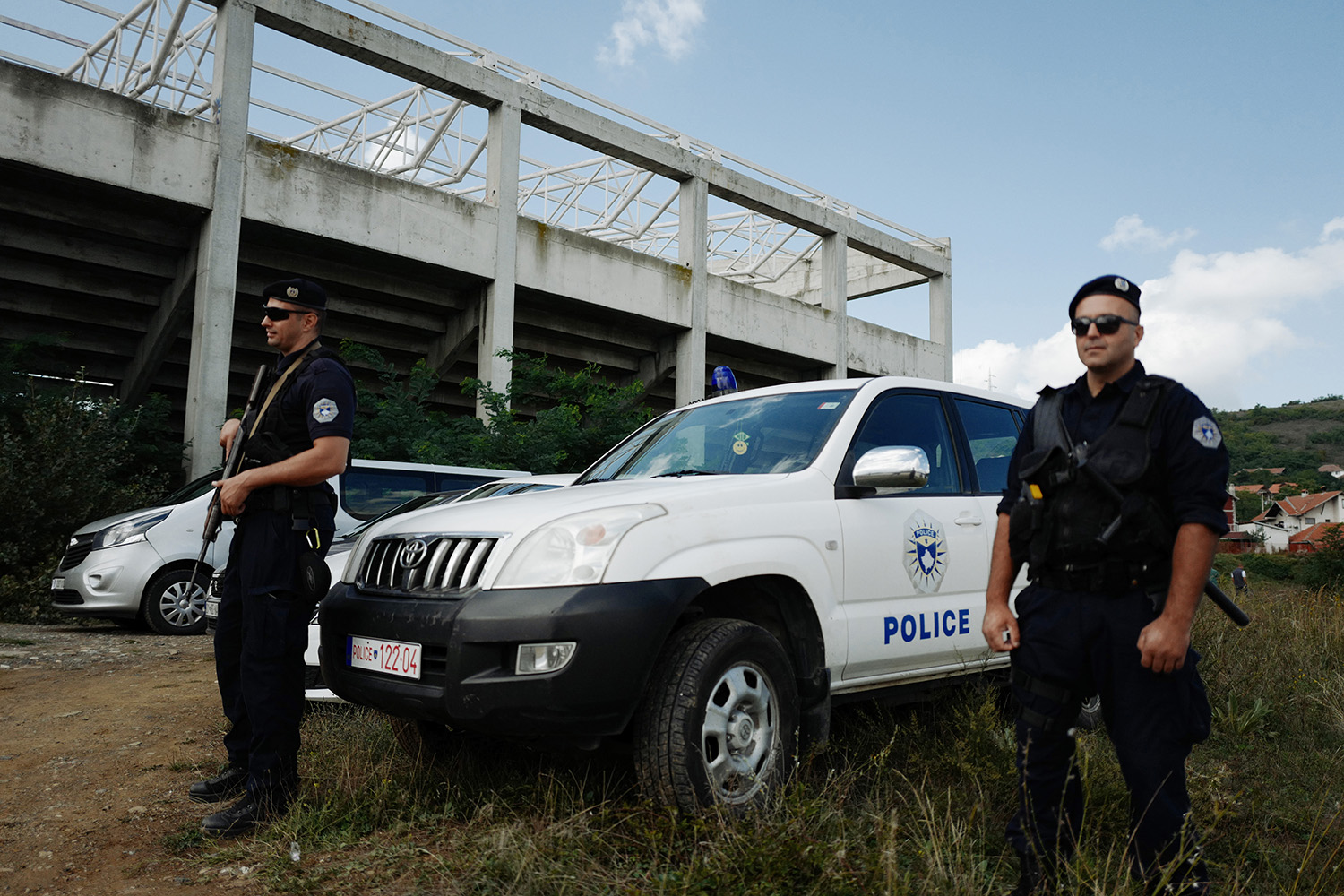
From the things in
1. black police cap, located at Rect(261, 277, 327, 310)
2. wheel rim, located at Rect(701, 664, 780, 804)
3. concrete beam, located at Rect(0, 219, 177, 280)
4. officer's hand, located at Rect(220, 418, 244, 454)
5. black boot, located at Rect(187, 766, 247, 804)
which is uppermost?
concrete beam, located at Rect(0, 219, 177, 280)

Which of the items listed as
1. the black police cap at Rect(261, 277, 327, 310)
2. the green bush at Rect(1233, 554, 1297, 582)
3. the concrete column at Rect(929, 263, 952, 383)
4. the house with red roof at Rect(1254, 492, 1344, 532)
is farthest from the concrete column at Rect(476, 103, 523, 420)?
the house with red roof at Rect(1254, 492, 1344, 532)

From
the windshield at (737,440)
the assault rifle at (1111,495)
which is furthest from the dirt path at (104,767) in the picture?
the assault rifle at (1111,495)

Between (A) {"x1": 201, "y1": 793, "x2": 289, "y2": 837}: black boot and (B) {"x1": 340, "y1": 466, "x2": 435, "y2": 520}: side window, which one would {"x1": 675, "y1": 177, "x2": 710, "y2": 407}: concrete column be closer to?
(B) {"x1": 340, "y1": 466, "x2": 435, "y2": 520}: side window

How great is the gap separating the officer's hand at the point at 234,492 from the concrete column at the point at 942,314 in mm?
24286

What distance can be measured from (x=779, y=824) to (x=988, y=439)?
8.35ft

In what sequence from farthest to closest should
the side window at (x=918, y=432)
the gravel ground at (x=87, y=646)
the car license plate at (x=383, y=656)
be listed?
the gravel ground at (x=87, y=646) < the side window at (x=918, y=432) < the car license plate at (x=383, y=656)

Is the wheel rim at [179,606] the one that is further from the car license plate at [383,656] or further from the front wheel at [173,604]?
the car license plate at [383,656]

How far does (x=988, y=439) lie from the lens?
183 inches

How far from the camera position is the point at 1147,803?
2.41 metres

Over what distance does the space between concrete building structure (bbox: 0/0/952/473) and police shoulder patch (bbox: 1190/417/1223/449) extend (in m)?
13.4

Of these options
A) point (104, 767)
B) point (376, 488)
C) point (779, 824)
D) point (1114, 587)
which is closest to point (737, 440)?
point (779, 824)

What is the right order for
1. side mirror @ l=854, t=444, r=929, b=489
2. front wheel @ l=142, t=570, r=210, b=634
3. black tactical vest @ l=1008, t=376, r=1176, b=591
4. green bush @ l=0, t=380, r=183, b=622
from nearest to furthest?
black tactical vest @ l=1008, t=376, r=1176, b=591
side mirror @ l=854, t=444, r=929, b=489
front wheel @ l=142, t=570, r=210, b=634
green bush @ l=0, t=380, r=183, b=622

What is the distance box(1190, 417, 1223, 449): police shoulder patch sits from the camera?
7.89ft

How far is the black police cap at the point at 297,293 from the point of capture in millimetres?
3756
